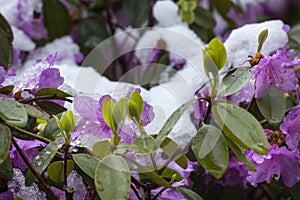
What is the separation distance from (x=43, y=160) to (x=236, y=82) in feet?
0.63

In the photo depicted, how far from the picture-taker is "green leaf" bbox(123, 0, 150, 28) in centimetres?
107

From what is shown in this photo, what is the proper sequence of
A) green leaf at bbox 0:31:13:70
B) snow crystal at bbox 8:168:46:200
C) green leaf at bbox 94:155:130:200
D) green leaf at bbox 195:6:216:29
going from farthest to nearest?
1. green leaf at bbox 195:6:216:29
2. green leaf at bbox 0:31:13:70
3. snow crystal at bbox 8:168:46:200
4. green leaf at bbox 94:155:130:200

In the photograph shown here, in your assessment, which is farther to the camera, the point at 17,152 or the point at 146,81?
the point at 146,81

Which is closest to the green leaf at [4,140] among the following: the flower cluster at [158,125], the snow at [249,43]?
the flower cluster at [158,125]

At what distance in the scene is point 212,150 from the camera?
1.72 feet

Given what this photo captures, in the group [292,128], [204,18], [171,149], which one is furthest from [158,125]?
[204,18]

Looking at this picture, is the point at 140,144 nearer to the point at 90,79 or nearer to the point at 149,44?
the point at 90,79

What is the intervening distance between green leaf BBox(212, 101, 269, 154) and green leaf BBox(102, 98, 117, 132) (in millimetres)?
88

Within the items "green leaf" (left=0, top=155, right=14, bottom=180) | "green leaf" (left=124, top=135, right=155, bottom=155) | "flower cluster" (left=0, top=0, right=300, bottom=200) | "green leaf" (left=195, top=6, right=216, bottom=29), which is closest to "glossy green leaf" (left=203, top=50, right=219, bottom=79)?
"flower cluster" (left=0, top=0, right=300, bottom=200)

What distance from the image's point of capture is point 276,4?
4.75 feet

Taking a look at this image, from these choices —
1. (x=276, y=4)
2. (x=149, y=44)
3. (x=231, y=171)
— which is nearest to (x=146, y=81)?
(x=149, y=44)

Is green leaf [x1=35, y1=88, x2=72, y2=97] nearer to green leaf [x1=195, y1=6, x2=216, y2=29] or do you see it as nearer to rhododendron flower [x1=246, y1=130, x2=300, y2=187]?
rhododendron flower [x1=246, y1=130, x2=300, y2=187]

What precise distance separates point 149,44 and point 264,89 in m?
0.41

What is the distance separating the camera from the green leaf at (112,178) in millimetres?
481
